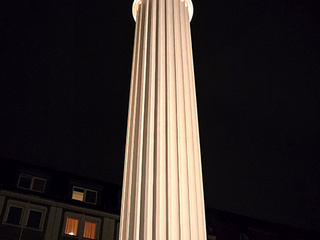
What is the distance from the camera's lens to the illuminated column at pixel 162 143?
5562 millimetres

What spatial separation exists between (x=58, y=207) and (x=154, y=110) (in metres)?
34.9

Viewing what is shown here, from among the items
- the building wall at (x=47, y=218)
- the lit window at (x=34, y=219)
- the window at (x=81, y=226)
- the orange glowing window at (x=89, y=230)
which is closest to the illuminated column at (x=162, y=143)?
the building wall at (x=47, y=218)

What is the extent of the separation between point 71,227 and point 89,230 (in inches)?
71.2

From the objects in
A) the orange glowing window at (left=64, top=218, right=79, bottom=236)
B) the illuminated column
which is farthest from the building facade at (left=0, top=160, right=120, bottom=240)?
the illuminated column

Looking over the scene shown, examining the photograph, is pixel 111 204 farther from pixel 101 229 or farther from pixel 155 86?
pixel 155 86

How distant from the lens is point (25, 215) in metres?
37.7

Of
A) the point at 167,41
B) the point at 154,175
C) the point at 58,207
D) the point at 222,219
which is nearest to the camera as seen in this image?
the point at 154,175

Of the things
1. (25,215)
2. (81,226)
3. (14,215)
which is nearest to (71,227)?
(81,226)

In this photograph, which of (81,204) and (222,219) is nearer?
(81,204)

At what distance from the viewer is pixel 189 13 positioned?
9.21 m

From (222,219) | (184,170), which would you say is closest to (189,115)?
(184,170)

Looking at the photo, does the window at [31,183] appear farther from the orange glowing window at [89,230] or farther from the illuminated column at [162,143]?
the illuminated column at [162,143]

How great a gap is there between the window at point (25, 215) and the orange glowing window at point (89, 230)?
4.25 metres

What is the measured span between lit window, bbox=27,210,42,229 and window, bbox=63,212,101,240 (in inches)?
97.2
